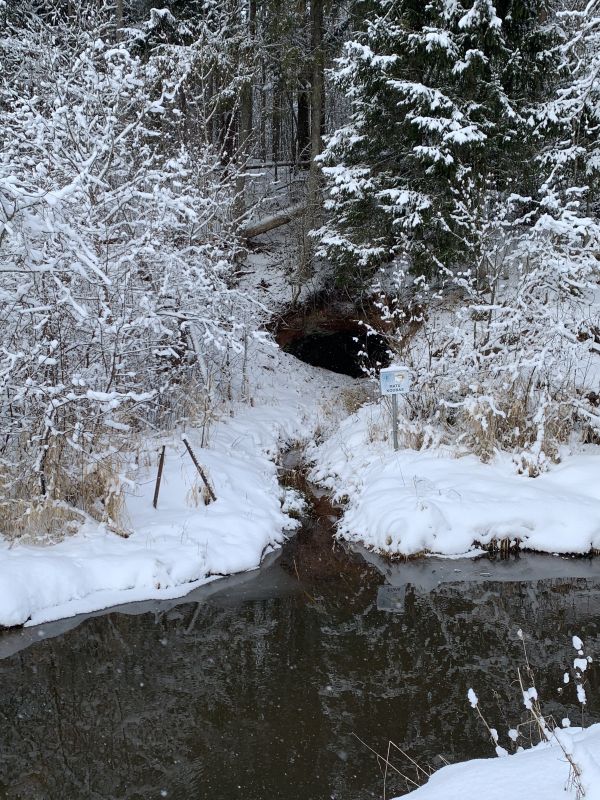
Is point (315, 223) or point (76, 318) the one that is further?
point (315, 223)

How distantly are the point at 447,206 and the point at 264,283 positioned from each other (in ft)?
23.4

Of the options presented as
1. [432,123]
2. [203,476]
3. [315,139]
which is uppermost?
[315,139]

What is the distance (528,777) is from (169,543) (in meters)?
4.34

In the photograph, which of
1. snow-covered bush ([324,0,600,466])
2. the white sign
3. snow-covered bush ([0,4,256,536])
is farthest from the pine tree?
snow-covered bush ([0,4,256,536])

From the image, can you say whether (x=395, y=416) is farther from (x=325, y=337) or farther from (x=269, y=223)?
(x=269, y=223)

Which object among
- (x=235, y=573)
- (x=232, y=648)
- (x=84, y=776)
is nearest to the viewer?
(x=84, y=776)

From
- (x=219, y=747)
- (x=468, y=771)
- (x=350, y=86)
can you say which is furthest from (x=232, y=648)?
(x=350, y=86)

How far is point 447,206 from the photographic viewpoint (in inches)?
427

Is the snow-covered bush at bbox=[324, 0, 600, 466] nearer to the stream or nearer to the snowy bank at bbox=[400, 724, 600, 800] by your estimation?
the stream

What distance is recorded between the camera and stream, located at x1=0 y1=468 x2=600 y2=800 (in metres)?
3.58

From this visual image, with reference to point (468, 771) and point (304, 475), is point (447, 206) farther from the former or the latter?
point (468, 771)

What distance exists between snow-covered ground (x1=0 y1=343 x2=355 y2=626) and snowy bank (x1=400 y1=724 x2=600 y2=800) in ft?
11.1

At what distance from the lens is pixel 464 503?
6.98 m

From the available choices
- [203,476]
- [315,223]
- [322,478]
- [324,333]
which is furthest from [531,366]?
[315,223]
